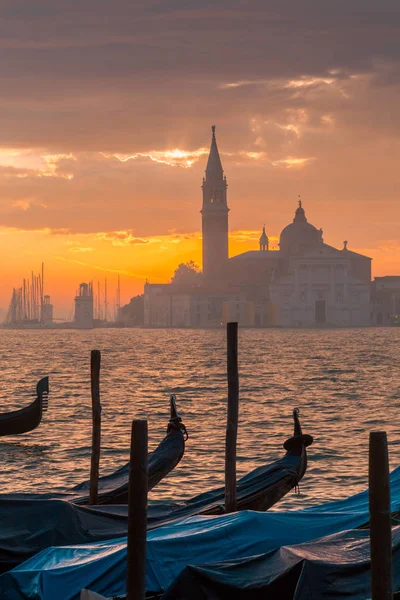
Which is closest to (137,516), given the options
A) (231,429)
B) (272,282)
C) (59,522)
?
(59,522)

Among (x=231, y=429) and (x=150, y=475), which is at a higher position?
(x=231, y=429)

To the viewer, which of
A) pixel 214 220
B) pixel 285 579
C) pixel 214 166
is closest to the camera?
pixel 285 579

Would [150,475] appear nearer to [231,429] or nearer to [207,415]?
[231,429]

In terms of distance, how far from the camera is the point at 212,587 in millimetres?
5305

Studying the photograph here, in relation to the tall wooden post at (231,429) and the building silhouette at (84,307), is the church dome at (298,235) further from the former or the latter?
the tall wooden post at (231,429)

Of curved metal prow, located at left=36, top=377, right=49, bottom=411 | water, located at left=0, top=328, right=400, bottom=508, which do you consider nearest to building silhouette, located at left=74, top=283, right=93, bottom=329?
water, located at left=0, top=328, right=400, bottom=508

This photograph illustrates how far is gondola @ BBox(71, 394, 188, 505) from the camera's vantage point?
29.6 feet

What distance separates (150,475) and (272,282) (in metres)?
87.9

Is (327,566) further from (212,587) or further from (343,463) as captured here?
(343,463)

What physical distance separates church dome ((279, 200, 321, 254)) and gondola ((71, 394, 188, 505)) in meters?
91.4

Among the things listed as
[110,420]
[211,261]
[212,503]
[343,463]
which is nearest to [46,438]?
[110,420]

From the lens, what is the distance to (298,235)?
338 ft

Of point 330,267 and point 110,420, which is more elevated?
point 330,267

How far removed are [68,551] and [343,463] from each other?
7867 mm
